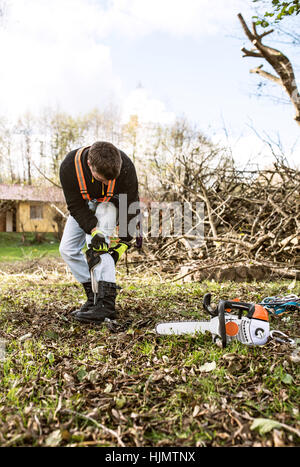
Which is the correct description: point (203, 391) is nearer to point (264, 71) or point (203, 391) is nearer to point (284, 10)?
point (284, 10)

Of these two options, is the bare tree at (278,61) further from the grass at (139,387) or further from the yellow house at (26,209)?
the yellow house at (26,209)

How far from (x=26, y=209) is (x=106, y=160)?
17665 millimetres

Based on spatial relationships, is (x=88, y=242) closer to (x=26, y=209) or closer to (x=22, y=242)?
(x=22, y=242)

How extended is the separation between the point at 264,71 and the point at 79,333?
19.2 feet

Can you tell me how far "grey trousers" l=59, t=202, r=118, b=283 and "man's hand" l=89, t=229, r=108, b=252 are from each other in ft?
0.17

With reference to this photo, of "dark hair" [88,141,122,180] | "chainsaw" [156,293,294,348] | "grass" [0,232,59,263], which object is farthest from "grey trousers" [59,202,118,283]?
"grass" [0,232,59,263]

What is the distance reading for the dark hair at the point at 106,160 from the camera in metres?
2.97

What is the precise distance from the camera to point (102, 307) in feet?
10.5

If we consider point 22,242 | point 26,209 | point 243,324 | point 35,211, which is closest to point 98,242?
point 243,324

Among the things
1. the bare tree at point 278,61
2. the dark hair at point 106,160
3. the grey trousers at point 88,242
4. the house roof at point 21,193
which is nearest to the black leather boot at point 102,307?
the grey trousers at point 88,242

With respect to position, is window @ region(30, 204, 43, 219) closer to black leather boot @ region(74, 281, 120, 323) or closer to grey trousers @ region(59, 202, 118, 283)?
grey trousers @ region(59, 202, 118, 283)

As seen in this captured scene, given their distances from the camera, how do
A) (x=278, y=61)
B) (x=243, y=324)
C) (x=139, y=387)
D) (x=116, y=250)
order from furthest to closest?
(x=278, y=61) → (x=116, y=250) → (x=243, y=324) → (x=139, y=387)

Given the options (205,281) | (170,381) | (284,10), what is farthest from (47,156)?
(170,381)

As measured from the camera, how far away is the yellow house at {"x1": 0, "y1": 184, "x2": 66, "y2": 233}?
57.9ft
